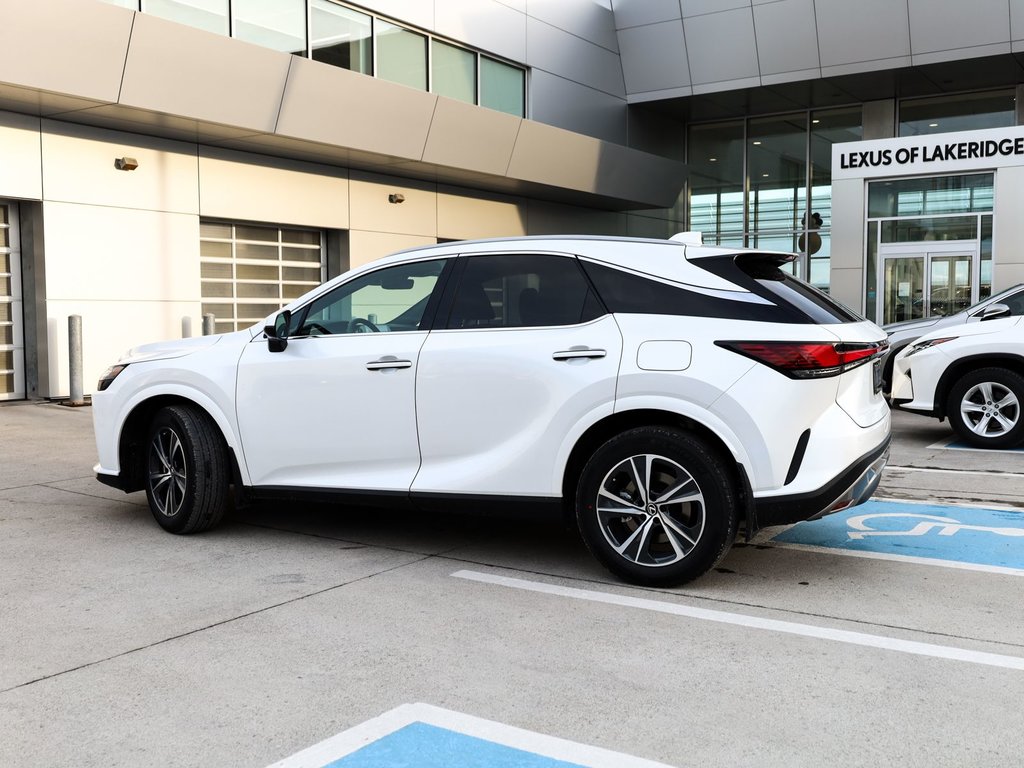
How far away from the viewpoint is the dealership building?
1412cm

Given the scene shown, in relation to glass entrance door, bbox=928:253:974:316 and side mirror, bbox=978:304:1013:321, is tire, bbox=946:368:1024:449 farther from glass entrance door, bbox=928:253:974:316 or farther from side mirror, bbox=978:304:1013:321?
glass entrance door, bbox=928:253:974:316

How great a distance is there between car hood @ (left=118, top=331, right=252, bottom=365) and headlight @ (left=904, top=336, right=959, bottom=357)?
6899 mm

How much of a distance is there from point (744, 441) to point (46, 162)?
40.6 ft

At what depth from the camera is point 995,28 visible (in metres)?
20.9

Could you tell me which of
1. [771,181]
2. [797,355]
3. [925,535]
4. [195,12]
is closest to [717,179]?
[771,181]

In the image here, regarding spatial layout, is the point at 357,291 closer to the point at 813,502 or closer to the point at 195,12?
the point at 813,502

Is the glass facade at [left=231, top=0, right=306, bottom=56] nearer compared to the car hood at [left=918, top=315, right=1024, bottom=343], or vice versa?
the car hood at [left=918, top=315, right=1024, bottom=343]

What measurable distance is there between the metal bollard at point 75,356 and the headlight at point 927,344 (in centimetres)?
1039

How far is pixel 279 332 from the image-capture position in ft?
19.3

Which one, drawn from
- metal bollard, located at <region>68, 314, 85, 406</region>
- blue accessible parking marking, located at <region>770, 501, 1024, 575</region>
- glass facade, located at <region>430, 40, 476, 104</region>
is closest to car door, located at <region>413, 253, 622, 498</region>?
blue accessible parking marking, located at <region>770, 501, 1024, 575</region>

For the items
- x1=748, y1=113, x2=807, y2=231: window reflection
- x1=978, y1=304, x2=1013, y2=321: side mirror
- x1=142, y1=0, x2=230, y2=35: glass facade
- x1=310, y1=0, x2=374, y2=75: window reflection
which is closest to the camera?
x1=978, y1=304, x2=1013, y2=321: side mirror

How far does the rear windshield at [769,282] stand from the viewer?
192 inches

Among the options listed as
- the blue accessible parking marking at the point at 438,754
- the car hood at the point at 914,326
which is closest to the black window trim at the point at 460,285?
the blue accessible parking marking at the point at 438,754

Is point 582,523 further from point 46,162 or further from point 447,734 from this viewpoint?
point 46,162
